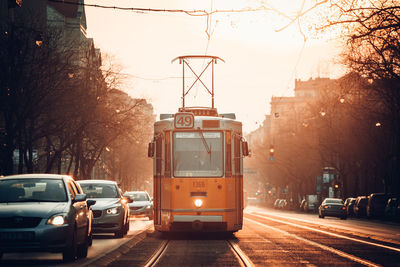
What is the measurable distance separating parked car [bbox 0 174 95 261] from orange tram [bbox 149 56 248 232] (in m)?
6.30

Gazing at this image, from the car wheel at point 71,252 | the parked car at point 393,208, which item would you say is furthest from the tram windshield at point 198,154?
the parked car at point 393,208

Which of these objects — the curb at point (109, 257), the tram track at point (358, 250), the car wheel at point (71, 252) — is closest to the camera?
the curb at point (109, 257)

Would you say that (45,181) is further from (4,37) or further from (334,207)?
(334,207)

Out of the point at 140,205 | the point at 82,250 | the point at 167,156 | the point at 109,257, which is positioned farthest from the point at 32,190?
the point at 140,205

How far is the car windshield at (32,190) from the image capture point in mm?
14906

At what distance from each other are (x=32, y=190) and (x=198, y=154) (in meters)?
8.04

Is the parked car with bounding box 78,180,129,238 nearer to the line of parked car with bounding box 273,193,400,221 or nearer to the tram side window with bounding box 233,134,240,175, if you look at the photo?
the tram side window with bounding box 233,134,240,175

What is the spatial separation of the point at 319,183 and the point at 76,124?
165 feet

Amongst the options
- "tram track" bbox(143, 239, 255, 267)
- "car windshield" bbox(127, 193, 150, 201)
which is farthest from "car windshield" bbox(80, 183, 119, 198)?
"car windshield" bbox(127, 193, 150, 201)

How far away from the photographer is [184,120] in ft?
74.8

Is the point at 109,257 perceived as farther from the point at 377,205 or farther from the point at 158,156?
the point at 377,205

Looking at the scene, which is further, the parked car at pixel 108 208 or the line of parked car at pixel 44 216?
the parked car at pixel 108 208

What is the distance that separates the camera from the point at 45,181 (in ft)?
50.5

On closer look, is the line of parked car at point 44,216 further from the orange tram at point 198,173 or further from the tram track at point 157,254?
the orange tram at point 198,173
